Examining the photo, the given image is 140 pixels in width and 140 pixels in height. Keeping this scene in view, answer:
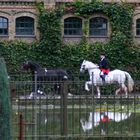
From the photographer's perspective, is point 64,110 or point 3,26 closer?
point 64,110

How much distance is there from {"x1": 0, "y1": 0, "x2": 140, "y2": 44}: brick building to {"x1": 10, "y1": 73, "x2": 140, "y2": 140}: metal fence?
65.1 ft

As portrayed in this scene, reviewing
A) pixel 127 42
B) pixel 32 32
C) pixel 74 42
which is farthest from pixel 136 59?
pixel 32 32

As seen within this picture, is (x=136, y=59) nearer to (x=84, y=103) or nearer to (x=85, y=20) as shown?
(x=85, y=20)

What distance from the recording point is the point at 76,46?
113 feet

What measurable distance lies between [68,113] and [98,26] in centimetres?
2230

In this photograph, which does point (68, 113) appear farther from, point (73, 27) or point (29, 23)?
point (73, 27)

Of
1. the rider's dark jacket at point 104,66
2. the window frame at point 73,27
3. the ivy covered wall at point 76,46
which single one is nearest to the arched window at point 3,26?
the ivy covered wall at point 76,46

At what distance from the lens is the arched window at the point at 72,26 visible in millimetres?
35312

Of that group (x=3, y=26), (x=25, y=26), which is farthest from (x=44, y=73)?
(x=3, y=26)

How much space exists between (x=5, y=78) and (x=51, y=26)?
25.6 meters

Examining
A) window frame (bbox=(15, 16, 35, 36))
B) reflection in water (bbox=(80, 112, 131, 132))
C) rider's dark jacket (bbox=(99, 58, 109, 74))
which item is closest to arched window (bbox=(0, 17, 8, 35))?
window frame (bbox=(15, 16, 35, 36))

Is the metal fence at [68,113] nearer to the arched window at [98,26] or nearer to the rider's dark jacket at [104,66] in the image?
the rider's dark jacket at [104,66]

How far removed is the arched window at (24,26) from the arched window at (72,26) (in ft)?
6.16

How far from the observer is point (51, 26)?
34812mm
